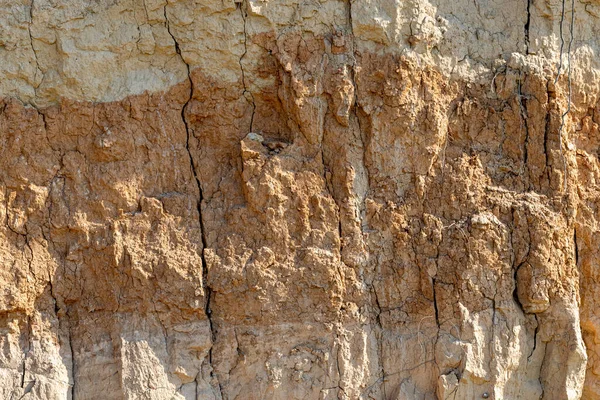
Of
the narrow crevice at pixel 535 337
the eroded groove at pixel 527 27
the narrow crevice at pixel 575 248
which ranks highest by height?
the eroded groove at pixel 527 27

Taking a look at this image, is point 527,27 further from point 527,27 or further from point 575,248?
point 575,248

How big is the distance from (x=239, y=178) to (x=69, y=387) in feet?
4.39

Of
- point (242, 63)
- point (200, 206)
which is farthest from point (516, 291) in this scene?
point (242, 63)

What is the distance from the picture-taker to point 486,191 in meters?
4.28

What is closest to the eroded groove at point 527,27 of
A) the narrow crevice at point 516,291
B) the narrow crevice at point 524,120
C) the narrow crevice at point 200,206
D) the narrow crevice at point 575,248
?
the narrow crevice at point 524,120

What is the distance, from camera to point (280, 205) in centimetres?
412

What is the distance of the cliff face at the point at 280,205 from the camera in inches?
159

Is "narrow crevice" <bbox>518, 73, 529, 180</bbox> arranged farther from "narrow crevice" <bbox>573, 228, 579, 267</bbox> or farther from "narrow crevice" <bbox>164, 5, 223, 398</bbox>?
"narrow crevice" <bbox>164, 5, 223, 398</bbox>

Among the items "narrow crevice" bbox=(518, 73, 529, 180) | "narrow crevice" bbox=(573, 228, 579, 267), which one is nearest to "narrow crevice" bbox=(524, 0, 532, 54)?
"narrow crevice" bbox=(518, 73, 529, 180)

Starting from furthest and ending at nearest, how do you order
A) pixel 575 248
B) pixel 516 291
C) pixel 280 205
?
1. pixel 575 248
2. pixel 516 291
3. pixel 280 205

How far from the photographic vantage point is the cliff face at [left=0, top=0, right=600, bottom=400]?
4.05 metres

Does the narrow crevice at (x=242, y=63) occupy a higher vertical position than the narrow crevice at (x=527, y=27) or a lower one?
lower

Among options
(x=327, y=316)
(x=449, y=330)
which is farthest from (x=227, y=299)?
(x=449, y=330)

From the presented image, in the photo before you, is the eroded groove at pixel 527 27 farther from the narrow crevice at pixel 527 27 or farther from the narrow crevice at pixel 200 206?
the narrow crevice at pixel 200 206
